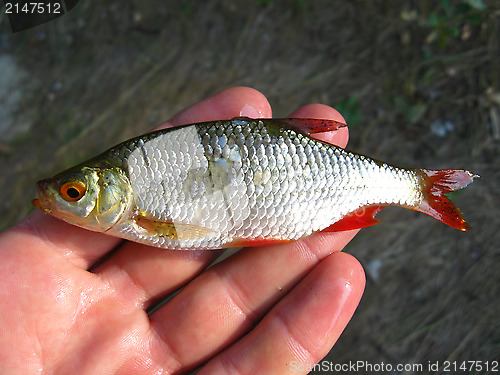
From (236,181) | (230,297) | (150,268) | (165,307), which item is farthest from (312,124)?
(165,307)

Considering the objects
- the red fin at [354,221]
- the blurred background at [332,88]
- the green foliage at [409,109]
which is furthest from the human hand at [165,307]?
the green foliage at [409,109]

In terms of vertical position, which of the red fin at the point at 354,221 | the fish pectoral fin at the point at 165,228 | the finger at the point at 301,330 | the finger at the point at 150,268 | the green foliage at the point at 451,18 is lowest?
the finger at the point at 301,330

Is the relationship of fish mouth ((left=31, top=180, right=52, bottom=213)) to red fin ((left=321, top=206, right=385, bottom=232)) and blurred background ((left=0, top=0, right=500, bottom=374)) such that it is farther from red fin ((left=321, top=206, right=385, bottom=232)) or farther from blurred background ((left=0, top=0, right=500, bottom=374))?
blurred background ((left=0, top=0, right=500, bottom=374))

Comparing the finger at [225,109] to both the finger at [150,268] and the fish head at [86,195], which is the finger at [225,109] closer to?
the fish head at [86,195]

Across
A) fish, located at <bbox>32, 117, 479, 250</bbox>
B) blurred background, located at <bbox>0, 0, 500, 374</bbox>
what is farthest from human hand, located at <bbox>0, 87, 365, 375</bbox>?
blurred background, located at <bbox>0, 0, 500, 374</bbox>

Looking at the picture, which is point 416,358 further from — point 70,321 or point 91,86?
point 91,86

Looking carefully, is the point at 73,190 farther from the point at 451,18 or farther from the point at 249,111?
the point at 451,18
